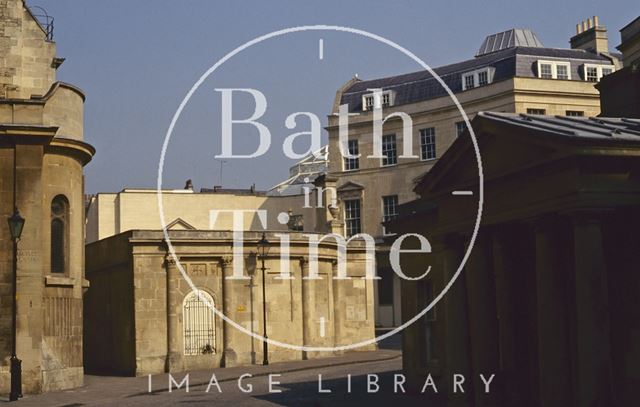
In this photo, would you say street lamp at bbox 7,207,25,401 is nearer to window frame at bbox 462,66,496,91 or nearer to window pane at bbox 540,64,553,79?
window frame at bbox 462,66,496,91

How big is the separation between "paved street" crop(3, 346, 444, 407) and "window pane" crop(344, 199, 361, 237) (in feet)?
85.5

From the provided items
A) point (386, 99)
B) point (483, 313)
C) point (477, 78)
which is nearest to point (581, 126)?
point (483, 313)

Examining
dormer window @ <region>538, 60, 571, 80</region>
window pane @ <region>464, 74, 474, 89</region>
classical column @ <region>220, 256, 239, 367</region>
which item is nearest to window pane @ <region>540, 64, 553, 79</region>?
dormer window @ <region>538, 60, 571, 80</region>

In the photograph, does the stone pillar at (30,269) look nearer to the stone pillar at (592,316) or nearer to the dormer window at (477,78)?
the stone pillar at (592,316)

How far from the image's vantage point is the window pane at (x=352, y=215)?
2601 inches

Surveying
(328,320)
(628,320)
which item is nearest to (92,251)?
(328,320)

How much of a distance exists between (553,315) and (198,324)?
22.9 meters

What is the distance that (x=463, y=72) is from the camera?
65.1m

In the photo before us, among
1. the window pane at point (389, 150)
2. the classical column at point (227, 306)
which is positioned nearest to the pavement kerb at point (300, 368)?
the classical column at point (227, 306)

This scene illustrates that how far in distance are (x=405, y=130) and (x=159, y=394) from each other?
3851cm

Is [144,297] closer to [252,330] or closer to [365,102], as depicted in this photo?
[252,330]

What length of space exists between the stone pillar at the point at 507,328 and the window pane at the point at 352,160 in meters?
45.4

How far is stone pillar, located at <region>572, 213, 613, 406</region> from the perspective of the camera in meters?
17.2

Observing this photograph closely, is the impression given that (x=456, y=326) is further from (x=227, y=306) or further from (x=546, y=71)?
(x=546, y=71)
